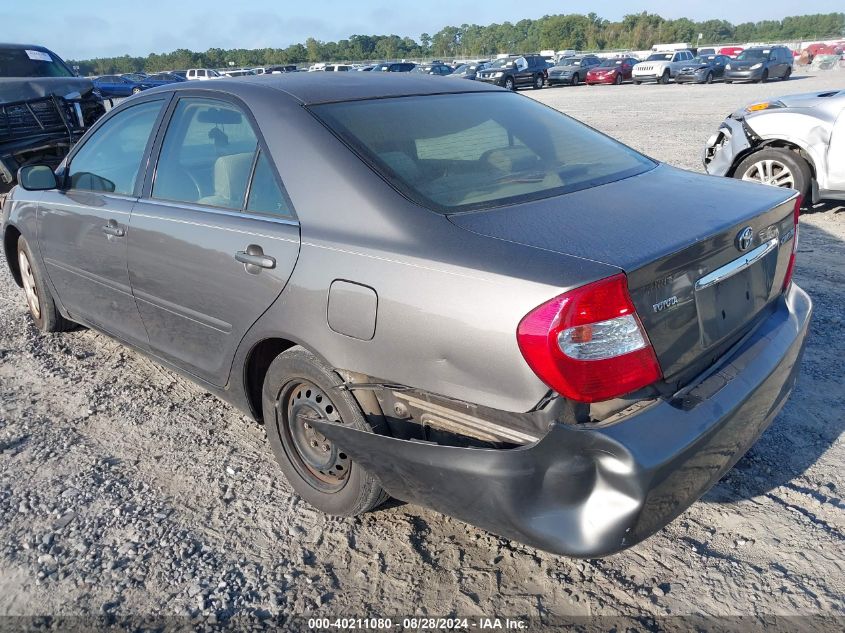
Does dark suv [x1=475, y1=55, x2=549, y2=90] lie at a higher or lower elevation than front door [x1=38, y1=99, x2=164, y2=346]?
lower

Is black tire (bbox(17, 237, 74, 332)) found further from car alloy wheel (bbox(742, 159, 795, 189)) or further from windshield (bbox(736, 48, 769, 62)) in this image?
windshield (bbox(736, 48, 769, 62))

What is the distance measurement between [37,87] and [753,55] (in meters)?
31.9

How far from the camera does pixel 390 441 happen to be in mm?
2361

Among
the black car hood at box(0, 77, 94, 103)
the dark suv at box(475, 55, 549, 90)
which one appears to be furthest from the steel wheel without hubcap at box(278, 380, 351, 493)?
the dark suv at box(475, 55, 549, 90)

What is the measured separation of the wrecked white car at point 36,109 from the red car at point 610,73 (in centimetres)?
3274

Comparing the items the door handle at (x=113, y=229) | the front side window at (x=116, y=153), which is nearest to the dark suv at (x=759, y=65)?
the front side window at (x=116, y=153)

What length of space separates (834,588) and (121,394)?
3.57 m

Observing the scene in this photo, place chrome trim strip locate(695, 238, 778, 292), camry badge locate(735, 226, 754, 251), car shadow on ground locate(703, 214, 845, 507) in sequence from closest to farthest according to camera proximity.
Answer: chrome trim strip locate(695, 238, 778, 292), camry badge locate(735, 226, 754, 251), car shadow on ground locate(703, 214, 845, 507)

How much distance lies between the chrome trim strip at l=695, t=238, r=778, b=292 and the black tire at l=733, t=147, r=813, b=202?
4.54 m

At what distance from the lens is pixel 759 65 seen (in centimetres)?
3238

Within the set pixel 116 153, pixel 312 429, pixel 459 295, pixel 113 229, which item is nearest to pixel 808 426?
pixel 459 295

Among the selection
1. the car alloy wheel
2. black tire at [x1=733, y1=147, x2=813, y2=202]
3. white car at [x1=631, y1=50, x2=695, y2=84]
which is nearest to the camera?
black tire at [x1=733, y1=147, x2=813, y2=202]

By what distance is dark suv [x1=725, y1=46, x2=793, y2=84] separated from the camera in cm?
3250

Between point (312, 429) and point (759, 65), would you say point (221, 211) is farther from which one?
point (759, 65)
